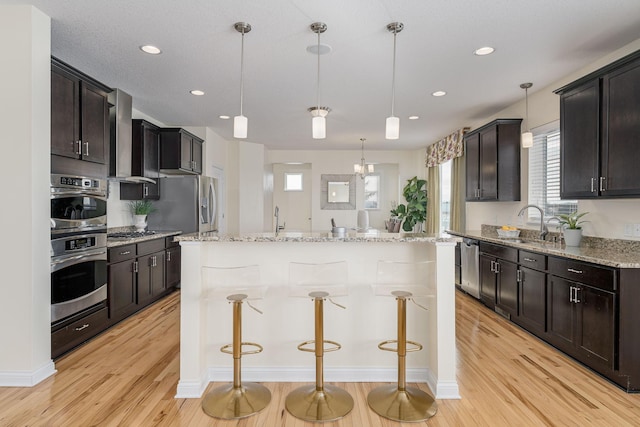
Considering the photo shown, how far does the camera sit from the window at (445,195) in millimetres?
7257

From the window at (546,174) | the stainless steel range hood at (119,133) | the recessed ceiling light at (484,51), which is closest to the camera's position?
the recessed ceiling light at (484,51)

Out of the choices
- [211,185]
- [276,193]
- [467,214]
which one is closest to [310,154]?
[276,193]

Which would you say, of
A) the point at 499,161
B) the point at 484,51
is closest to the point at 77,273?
the point at 484,51

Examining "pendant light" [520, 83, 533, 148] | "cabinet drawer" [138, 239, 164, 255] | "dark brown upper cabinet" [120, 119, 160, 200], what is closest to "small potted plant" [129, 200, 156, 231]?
"dark brown upper cabinet" [120, 119, 160, 200]

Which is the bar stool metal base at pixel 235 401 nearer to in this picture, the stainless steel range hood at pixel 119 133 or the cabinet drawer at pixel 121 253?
the cabinet drawer at pixel 121 253

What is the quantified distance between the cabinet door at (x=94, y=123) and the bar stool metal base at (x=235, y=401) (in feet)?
7.51

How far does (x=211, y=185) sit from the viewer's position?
5.79 metres

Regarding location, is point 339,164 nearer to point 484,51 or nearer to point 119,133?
point 119,133

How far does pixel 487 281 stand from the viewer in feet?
14.3

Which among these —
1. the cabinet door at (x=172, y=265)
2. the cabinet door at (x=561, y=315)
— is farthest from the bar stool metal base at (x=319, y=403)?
the cabinet door at (x=172, y=265)

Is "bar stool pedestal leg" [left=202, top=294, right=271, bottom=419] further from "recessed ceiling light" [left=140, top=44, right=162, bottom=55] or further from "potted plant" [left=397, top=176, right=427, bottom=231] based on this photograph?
"potted plant" [left=397, top=176, right=427, bottom=231]

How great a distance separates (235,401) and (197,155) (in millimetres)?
4321

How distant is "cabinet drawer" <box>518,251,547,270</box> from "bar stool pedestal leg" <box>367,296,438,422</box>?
1.70 meters

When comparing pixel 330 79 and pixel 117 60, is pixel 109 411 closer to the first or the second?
pixel 117 60
